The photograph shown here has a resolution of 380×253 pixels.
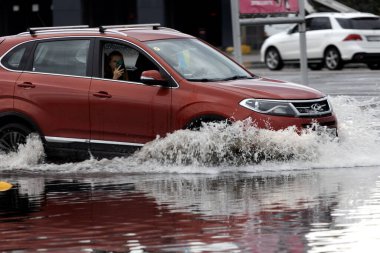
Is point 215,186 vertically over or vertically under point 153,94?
under

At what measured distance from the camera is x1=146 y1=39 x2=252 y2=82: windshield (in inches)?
531

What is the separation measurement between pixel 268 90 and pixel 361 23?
20.6m

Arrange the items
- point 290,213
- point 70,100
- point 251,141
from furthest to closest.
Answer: point 70,100 → point 251,141 → point 290,213

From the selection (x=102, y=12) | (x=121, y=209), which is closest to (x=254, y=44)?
(x=102, y=12)

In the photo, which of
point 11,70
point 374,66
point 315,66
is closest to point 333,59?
point 374,66

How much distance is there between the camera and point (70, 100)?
13586 millimetres

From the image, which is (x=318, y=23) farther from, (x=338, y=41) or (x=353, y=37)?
(x=353, y=37)

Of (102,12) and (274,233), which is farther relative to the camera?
(102,12)

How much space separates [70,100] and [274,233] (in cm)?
544

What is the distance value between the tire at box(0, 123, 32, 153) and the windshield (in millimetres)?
1816

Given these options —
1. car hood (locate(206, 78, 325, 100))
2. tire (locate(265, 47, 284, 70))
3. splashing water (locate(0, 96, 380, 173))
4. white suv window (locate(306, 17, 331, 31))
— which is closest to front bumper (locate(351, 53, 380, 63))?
white suv window (locate(306, 17, 331, 31))

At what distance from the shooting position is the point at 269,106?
1276cm

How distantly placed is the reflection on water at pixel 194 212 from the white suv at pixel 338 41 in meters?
20.0

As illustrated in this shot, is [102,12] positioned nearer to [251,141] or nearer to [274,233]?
[251,141]
